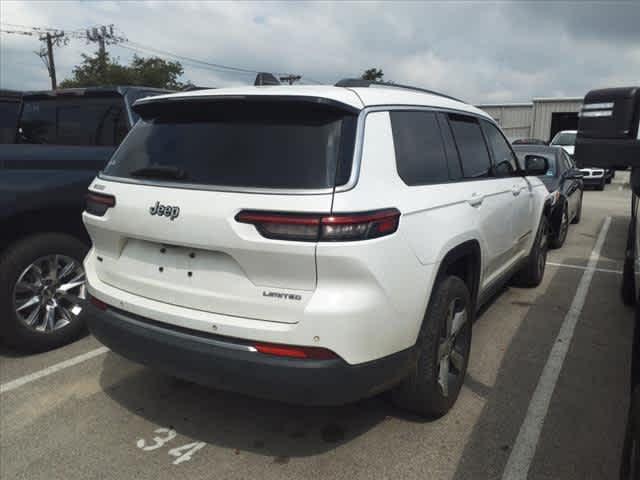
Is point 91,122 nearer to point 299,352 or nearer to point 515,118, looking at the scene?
point 299,352

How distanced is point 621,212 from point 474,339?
10.1 m

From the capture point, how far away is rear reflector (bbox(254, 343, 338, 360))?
2.15 metres

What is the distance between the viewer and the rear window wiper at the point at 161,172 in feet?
8.08

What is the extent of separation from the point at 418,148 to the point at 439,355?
1.12 meters

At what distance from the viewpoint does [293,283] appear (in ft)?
7.05

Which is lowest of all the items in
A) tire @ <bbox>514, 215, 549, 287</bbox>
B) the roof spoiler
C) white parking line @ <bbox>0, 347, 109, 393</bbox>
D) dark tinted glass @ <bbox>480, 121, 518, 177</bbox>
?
white parking line @ <bbox>0, 347, 109, 393</bbox>

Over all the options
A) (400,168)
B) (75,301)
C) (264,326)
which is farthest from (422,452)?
(75,301)

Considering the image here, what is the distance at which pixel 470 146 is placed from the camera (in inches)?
139

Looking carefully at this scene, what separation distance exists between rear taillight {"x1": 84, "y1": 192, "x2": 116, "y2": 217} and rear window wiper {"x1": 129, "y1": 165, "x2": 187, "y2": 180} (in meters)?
0.18

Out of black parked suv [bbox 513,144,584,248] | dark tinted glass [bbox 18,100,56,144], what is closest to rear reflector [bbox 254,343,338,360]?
dark tinted glass [bbox 18,100,56,144]

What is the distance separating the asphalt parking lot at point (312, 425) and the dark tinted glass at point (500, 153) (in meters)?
1.39

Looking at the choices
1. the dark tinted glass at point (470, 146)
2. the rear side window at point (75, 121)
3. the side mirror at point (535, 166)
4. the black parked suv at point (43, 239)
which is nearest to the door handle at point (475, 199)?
the dark tinted glass at point (470, 146)

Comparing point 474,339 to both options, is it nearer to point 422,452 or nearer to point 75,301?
point 422,452

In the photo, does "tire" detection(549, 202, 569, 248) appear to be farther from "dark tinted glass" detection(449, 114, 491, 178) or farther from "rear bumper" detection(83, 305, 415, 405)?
"rear bumper" detection(83, 305, 415, 405)
